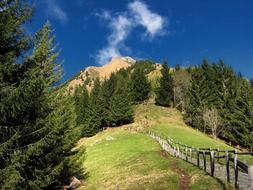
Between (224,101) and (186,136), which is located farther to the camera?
(224,101)

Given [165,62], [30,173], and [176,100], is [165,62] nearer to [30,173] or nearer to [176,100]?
[176,100]

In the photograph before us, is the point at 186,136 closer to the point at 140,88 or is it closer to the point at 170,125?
the point at 170,125

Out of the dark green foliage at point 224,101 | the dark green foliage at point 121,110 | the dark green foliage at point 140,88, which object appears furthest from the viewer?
the dark green foliage at point 140,88

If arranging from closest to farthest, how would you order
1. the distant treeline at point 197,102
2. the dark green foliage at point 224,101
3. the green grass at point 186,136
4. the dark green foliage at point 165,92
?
the green grass at point 186,136, the dark green foliage at point 224,101, the distant treeline at point 197,102, the dark green foliage at point 165,92

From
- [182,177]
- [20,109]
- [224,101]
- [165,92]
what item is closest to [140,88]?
[165,92]

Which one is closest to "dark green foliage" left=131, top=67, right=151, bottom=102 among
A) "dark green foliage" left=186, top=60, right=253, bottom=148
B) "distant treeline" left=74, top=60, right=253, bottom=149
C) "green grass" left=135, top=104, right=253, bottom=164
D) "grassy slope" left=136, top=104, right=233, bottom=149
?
"distant treeline" left=74, top=60, right=253, bottom=149

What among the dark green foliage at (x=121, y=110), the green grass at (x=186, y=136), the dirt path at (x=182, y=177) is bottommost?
the dirt path at (x=182, y=177)

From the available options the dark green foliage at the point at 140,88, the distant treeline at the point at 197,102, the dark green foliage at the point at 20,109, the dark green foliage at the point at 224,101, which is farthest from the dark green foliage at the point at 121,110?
the dark green foliage at the point at 20,109

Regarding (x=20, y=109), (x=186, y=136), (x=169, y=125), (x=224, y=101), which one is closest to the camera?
(x=20, y=109)

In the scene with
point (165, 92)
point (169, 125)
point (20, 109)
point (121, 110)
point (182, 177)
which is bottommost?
point (182, 177)

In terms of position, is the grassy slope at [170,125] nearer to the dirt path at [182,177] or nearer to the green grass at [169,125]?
the green grass at [169,125]

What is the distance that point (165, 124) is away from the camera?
308 ft

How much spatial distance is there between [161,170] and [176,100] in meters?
88.7

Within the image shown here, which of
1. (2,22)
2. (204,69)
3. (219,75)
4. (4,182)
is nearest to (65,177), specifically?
(4,182)
